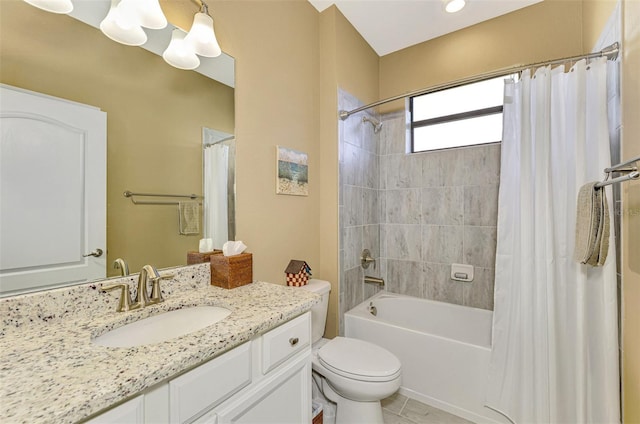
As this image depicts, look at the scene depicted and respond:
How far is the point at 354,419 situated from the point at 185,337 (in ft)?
3.97

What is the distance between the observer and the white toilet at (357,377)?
Result: 55.0 inches

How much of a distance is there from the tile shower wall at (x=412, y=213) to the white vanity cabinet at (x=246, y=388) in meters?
1.04

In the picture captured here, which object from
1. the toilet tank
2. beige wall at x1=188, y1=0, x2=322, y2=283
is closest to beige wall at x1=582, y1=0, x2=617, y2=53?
beige wall at x1=188, y1=0, x2=322, y2=283

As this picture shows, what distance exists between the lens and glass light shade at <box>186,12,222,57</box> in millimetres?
1192

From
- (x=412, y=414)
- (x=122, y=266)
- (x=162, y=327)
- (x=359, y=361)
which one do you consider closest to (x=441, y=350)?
(x=412, y=414)

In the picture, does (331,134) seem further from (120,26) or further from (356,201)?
(120,26)

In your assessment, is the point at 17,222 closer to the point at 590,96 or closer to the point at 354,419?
the point at 354,419

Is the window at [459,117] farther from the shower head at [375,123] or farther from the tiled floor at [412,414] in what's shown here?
the tiled floor at [412,414]

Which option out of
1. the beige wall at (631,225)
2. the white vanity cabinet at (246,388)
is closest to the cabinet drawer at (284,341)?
the white vanity cabinet at (246,388)

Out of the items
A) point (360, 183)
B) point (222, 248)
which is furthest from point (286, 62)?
point (222, 248)

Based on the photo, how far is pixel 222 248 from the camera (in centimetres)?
138

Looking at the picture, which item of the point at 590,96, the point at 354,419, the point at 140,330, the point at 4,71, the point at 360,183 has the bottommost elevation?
the point at 354,419

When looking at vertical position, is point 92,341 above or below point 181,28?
below

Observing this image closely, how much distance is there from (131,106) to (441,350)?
2116 millimetres
